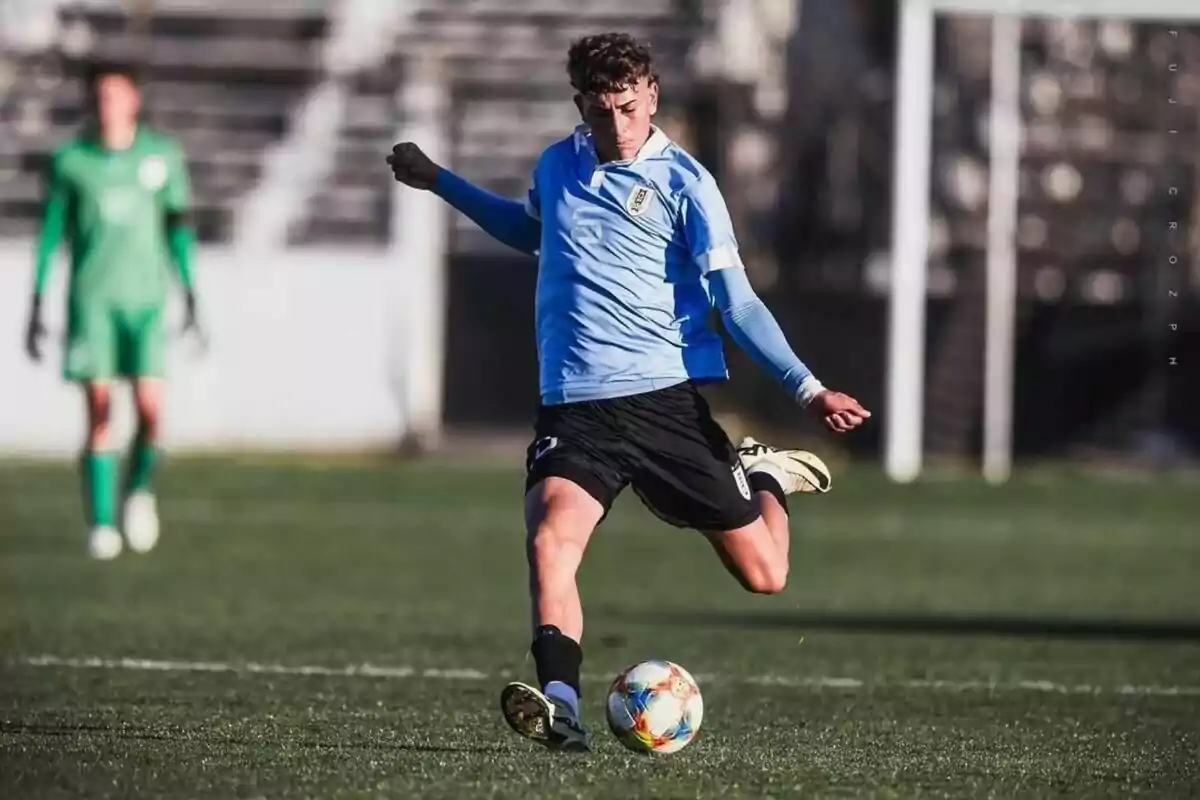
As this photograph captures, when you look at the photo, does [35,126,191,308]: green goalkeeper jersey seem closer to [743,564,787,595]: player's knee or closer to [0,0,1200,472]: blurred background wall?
[743,564,787,595]: player's knee

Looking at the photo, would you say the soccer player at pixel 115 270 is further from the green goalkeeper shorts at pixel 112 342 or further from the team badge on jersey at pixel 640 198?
the team badge on jersey at pixel 640 198

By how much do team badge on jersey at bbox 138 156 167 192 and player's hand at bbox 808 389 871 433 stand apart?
7069mm

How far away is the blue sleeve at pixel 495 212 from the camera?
265 inches

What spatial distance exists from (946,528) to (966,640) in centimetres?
590

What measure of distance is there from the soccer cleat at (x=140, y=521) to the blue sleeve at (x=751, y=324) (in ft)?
22.2

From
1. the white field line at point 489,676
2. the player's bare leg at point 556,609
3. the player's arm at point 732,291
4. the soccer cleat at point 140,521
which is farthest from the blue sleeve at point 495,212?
the soccer cleat at point 140,521

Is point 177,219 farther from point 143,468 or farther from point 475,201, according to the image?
point 475,201

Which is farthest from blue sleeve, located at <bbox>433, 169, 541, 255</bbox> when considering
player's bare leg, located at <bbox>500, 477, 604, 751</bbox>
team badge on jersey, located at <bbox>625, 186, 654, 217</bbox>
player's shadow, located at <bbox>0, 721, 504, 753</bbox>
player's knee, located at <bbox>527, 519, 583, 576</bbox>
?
player's shadow, located at <bbox>0, 721, 504, 753</bbox>

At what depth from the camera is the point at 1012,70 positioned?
64.8 ft

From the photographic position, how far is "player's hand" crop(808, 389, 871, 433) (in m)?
5.93

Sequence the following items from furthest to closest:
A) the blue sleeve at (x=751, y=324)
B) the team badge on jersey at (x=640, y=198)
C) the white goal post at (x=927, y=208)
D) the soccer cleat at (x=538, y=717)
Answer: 1. the white goal post at (x=927, y=208)
2. the team badge on jersey at (x=640, y=198)
3. the blue sleeve at (x=751, y=324)
4. the soccer cleat at (x=538, y=717)

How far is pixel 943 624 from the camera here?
1013 cm

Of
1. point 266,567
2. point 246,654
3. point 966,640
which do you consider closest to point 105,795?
point 246,654

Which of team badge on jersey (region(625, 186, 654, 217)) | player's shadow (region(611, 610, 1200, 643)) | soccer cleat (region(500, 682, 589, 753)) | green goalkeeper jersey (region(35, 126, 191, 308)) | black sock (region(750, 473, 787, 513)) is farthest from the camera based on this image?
green goalkeeper jersey (region(35, 126, 191, 308))
